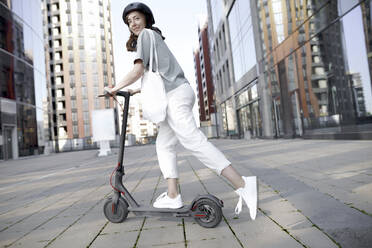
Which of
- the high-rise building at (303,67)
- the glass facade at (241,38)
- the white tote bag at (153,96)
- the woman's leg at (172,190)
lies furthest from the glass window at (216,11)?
the woman's leg at (172,190)

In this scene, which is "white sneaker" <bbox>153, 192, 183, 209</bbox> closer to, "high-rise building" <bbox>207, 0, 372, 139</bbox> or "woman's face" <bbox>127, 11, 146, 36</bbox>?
"woman's face" <bbox>127, 11, 146, 36</bbox>

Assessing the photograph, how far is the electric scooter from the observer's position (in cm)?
211

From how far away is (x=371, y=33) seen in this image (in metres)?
8.61

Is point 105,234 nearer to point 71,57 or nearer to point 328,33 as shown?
point 328,33

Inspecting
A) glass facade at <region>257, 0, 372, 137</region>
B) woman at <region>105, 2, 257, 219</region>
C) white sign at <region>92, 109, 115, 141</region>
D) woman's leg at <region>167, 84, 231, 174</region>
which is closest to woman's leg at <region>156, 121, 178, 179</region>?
woman at <region>105, 2, 257, 219</region>

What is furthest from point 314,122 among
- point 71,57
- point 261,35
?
point 71,57

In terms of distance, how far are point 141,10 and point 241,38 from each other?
21.6 meters

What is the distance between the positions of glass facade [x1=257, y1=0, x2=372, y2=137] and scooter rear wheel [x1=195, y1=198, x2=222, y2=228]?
8.53 meters

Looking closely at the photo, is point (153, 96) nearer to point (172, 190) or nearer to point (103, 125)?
point (172, 190)

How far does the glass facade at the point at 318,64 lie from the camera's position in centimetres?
920

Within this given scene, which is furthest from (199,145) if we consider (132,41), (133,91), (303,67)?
(303,67)

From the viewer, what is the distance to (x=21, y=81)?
2428 cm

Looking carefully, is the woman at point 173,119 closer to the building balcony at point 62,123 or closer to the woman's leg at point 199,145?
the woman's leg at point 199,145

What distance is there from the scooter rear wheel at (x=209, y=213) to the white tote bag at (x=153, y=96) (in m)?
0.70
